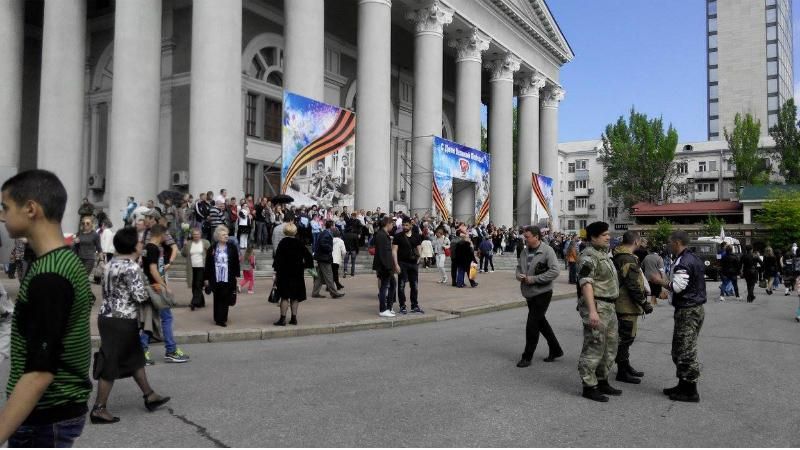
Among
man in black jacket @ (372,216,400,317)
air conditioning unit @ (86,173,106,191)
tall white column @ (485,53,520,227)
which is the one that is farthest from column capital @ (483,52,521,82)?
man in black jacket @ (372,216,400,317)

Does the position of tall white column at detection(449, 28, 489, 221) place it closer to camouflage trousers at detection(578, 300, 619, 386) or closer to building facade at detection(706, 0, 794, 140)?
camouflage trousers at detection(578, 300, 619, 386)

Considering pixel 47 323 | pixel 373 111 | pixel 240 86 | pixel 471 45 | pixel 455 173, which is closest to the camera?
pixel 47 323

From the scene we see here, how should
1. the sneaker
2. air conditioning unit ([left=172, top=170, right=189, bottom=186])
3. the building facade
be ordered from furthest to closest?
the building facade → air conditioning unit ([left=172, top=170, right=189, bottom=186]) → the sneaker

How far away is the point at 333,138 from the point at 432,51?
8.35 metres

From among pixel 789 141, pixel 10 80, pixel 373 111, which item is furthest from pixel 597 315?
pixel 789 141

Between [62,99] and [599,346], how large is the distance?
2232 centimetres

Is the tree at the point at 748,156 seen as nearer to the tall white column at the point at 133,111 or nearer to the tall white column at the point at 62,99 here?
the tall white column at the point at 133,111

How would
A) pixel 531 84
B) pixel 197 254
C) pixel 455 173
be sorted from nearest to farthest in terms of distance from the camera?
pixel 197 254 < pixel 455 173 < pixel 531 84

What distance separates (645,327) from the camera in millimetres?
10977

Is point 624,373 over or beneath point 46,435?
beneath

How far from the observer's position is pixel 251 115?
88.0 feet

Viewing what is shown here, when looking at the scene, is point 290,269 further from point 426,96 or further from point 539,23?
point 539,23

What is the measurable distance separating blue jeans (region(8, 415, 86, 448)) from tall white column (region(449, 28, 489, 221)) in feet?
94.8

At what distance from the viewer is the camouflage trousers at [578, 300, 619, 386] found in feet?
18.9
